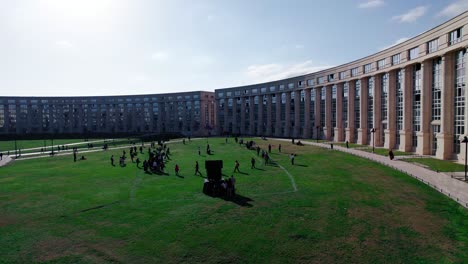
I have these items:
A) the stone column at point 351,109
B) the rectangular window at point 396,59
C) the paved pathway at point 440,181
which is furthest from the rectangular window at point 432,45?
the stone column at point 351,109

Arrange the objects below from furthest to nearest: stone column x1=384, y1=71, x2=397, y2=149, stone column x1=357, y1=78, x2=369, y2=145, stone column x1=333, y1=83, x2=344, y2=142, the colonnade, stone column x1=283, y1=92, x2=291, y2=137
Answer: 1. stone column x1=283, y1=92, x2=291, y2=137
2. stone column x1=333, y1=83, x2=344, y2=142
3. stone column x1=357, y1=78, x2=369, y2=145
4. stone column x1=384, y1=71, x2=397, y2=149
5. the colonnade

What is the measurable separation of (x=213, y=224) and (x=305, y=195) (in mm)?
9096

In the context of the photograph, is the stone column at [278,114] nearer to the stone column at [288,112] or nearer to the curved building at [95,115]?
the stone column at [288,112]

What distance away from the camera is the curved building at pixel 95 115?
142 metres

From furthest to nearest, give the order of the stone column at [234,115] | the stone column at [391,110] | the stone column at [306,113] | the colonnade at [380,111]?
the stone column at [234,115], the stone column at [306,113], the stone column at [391,110], the colonnade at [380,111]

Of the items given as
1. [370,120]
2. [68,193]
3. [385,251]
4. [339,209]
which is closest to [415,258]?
[385,251]

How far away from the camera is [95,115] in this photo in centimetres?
15275

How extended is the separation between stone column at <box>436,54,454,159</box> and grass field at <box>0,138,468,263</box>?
689 inches

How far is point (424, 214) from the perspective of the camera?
60.4ft

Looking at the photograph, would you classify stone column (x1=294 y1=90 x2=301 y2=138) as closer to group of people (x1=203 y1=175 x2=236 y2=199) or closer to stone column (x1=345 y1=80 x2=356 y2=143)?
stone column (x1=345 y1=80 x2=356 y2=143)

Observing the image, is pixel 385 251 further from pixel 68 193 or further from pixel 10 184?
pixel 10 184

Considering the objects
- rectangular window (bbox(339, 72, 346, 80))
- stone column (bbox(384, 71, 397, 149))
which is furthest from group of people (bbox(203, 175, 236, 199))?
rectangular window (bbox(339, 72, 346, 80))

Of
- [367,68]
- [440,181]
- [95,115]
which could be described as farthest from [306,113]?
[95,115]

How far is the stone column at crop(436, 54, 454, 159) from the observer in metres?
40.3
